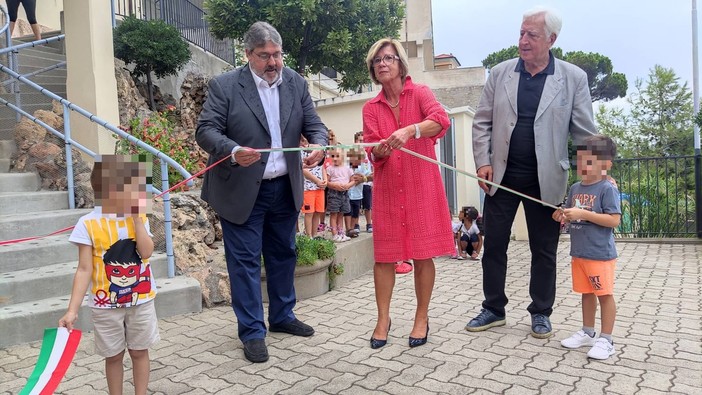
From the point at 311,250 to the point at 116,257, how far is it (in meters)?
2.81

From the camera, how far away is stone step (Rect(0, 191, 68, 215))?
5.34 metres

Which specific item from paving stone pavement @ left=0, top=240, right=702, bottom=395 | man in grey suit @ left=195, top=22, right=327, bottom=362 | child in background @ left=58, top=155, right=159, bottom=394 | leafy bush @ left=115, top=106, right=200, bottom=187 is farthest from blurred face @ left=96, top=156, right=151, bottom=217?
leafy bush @ left=115, top=106, right=200, bottom=187

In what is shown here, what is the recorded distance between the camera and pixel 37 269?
452 centimetres

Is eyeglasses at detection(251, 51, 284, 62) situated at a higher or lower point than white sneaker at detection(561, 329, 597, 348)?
higher

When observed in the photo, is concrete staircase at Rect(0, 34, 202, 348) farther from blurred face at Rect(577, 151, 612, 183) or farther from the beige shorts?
blurred face at Rect(577, 151, 612, 183)

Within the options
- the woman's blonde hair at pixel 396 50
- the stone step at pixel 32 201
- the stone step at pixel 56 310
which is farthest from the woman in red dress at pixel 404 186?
the stone step at pixel 32 201

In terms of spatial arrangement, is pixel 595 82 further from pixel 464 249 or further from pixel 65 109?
pixel 65 109

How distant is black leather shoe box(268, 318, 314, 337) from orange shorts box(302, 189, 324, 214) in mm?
2929

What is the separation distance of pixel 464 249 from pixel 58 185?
492 centimetres

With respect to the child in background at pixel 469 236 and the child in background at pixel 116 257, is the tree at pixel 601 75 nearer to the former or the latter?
the child in background at pixel 469 236

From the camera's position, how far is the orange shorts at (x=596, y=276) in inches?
132

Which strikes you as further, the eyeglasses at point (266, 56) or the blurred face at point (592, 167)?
the eyeglasses at point (266, 56)

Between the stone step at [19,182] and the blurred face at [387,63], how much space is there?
424 cm

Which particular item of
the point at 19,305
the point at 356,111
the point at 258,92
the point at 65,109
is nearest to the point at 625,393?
the point at 258,92
